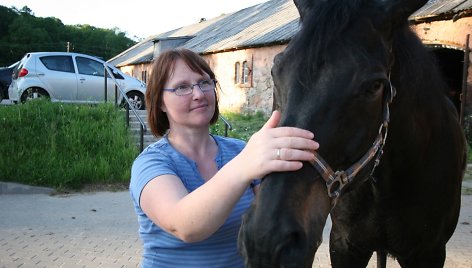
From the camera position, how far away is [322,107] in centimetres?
153

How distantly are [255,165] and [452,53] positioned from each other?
16199 mm

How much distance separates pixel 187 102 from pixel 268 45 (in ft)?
58.2

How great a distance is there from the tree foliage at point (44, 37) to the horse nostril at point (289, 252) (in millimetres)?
62918

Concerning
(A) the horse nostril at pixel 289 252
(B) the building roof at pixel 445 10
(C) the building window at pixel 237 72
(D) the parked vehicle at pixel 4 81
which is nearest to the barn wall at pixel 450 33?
(B) the building roof at pixel 445 10

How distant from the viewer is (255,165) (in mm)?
1329

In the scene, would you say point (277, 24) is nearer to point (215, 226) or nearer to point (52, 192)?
point (52, 192)

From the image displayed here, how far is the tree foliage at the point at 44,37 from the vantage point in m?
58.8

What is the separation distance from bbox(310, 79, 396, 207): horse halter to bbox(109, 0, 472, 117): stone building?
8821 millimetres

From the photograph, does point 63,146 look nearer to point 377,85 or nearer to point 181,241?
point 181,241

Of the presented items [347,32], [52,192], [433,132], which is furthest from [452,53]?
[347,32]

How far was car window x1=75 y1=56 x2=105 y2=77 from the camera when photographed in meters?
13.5

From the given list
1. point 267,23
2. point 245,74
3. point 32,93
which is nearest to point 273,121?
point 32,93

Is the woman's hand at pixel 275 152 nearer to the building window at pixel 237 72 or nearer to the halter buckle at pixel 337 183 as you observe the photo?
the halter buckle at pixel 337 183

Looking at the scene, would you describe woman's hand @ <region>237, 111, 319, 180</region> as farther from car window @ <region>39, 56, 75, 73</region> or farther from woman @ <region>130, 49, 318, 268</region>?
car window @ <region>39, 56, 75, 73</region>
